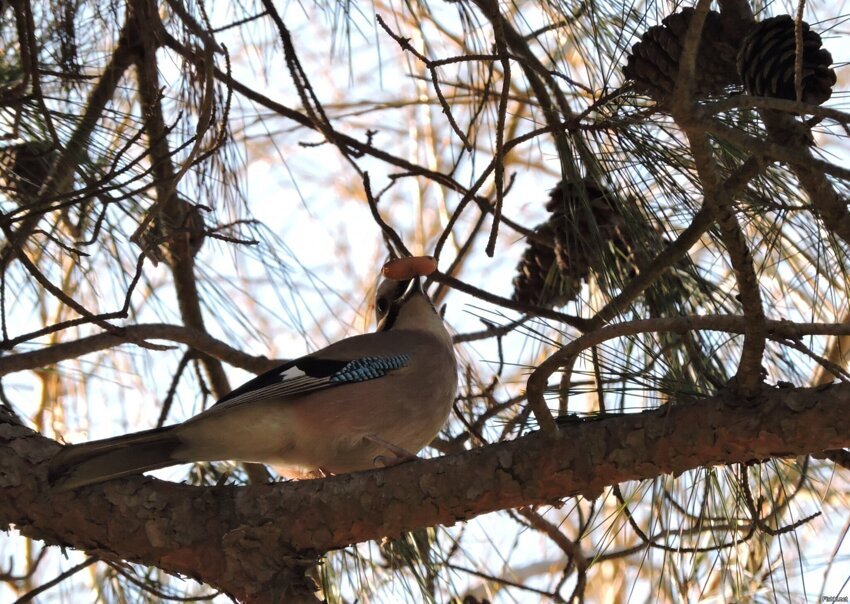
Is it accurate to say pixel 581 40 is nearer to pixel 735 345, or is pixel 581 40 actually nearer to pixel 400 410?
pixel 735 345

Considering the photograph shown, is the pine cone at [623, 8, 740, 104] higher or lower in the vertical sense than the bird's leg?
higher

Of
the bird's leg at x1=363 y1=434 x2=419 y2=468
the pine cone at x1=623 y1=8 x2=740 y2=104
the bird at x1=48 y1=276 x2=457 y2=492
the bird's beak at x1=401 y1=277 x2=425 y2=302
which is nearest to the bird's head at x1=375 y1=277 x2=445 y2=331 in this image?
the bird's beak at x1=401 y1=277 x2=425 y2=302

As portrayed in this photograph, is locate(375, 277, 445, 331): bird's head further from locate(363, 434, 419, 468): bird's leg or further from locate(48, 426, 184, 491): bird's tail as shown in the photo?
locate(48, 426, 184, 491): bird's tail

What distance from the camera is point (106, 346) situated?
10.5 ft

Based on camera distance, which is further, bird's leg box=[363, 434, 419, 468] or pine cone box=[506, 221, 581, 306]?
pine cone box=[506, 221, 581, 306]

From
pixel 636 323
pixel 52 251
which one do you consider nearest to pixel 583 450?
pixel 636 323

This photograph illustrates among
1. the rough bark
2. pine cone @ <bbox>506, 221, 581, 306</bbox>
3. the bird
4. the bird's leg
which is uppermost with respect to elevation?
pine cone @ <bbox>506, 221, 581, 306</bbox>

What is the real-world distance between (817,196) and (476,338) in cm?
182

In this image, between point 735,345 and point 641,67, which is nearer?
point 641,67

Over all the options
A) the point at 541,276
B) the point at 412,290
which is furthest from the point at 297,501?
the point at 412,290

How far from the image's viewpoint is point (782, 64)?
7.20 ft

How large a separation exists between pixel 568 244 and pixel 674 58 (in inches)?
28.0

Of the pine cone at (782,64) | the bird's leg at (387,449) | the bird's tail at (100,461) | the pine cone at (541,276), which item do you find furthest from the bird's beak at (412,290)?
the pine cone at (782,64)

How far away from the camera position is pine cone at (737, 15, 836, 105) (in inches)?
86.7
